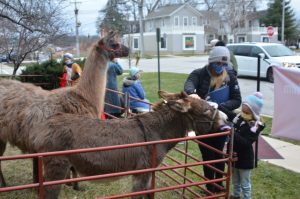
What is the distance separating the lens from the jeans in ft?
15.1

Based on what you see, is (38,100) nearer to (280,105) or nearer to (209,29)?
(280,105)

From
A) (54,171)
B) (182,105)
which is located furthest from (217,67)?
(54,171)

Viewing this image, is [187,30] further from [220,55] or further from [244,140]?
[244,140]

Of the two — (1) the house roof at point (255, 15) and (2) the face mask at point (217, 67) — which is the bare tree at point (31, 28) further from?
(1) the house roof at point (255, 15)

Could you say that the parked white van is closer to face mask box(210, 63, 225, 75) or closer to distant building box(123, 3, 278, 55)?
face mask box(210, 63, 225, 75)

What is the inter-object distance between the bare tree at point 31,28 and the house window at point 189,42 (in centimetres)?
4833

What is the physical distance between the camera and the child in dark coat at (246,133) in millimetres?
4461

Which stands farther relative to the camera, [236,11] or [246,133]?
[236,11]

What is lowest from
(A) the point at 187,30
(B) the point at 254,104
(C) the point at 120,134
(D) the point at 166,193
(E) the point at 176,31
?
(D) the point at 166,193

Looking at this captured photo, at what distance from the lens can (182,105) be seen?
353cm

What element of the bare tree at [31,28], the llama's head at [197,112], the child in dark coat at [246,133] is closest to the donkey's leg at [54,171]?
the llama's head at [197,112]

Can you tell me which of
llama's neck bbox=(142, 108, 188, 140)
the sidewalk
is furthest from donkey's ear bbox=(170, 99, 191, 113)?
the sidewalk

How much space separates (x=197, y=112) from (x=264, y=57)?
15.7 metres

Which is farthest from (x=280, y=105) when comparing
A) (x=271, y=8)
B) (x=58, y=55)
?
(x=271, y=8)
